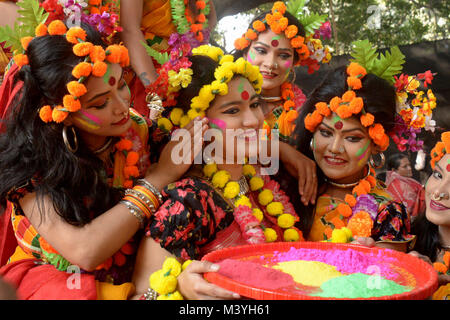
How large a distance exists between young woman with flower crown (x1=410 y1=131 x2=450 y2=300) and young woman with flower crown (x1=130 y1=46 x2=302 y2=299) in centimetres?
77

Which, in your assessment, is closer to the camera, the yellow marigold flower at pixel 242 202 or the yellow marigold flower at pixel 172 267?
the yellow marigold flower at pixel 172 267

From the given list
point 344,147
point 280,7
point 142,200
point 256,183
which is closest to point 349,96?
point 344,147

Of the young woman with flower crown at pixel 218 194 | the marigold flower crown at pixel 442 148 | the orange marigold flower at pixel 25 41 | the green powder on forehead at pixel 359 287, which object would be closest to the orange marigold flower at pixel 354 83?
the marigold flower crown at pixel 442 148

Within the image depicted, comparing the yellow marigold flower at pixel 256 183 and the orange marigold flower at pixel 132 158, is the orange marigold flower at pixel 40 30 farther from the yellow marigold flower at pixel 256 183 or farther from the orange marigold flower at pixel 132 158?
the yellow marigold flower at pixel 256 183

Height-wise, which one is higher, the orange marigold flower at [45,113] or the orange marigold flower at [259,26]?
the orange marigold flower at [259,26]

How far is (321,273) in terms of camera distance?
1.85m

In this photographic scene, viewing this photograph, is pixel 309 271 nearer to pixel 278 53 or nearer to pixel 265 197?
pixel 265 197

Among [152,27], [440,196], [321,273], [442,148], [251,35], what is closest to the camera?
[321,273]

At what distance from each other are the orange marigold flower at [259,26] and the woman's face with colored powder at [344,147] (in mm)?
1087

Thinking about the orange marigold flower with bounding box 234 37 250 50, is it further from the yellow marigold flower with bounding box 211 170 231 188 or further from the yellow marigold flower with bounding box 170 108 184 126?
the yellow marigold flower with bounding box 211 170 231 188

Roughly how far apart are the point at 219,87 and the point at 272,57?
1374 mm

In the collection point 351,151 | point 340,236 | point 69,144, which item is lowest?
point 340,236

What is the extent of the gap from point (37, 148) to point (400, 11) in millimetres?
8512

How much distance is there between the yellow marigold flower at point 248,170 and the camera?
294 cm
